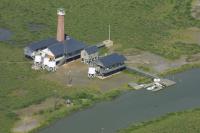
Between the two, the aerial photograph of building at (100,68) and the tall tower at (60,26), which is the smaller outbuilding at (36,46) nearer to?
the aerial photograph of building at (100,68)

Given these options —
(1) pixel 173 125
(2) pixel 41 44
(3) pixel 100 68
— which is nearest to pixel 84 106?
(3) pixel 100 68

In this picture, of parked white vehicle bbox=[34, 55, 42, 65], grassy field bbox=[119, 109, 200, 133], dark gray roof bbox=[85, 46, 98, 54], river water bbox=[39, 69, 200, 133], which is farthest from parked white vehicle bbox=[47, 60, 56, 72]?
grassy field bbox=[119, 109, 200, 133]

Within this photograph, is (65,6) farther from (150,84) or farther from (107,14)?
(150,84)

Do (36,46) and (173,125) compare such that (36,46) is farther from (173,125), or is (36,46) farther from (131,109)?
(173,125)

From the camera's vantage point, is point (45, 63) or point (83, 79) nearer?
point (83, 79)

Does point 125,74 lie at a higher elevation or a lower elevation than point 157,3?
lower

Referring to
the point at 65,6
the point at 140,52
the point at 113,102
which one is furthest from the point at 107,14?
the point at 113,102

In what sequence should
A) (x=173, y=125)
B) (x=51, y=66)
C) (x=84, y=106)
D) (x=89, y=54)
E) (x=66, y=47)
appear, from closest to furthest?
(x=173, y=125), (x=84, y=106), (x=51, y=66), (x=89, y=54), (x=66, y=47)

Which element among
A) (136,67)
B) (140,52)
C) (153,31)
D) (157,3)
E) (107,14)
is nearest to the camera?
(136,67)
